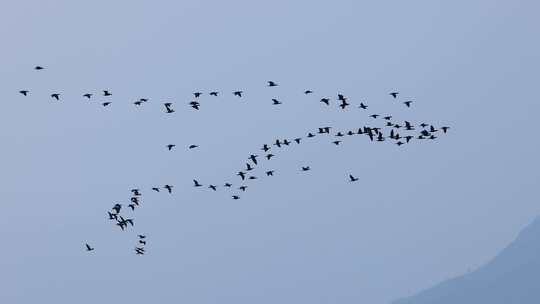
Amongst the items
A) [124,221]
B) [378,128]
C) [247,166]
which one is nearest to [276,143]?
[247,166]

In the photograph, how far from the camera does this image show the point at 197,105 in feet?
178

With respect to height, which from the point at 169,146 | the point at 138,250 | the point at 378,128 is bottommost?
the point at 138,250

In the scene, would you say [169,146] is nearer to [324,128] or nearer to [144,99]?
[144,99]

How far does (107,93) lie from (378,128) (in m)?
16.6

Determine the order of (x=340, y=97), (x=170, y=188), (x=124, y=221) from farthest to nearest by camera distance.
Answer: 1. (x=170, y=188)
2. (x=124, y=221)
3. (x=340, y=97)

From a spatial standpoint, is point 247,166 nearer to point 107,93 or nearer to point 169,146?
point 169,146

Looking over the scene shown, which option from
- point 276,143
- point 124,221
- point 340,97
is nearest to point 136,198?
point 124,221

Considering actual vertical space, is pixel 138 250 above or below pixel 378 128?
below

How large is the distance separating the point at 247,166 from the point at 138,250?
893cm

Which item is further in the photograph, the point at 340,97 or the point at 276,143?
the point at 276,143

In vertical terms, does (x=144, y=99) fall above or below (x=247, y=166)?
above

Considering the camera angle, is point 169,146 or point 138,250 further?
point 169,146

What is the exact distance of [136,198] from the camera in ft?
182

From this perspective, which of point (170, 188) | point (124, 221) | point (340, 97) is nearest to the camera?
point (340, 97)
